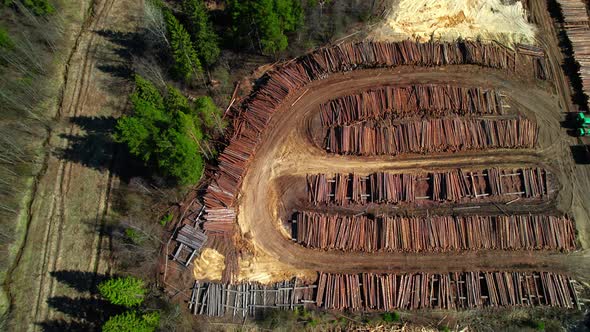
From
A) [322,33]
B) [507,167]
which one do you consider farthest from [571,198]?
[322,33]

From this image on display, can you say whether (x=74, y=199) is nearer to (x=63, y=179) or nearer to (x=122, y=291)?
(x=63, y=179)

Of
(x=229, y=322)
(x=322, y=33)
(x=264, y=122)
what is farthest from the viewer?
(x=322, y=33)

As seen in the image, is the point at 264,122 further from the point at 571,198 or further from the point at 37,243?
the point at 571,198

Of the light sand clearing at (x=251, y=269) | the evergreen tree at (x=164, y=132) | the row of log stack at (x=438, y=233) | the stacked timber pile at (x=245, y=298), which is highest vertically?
the evergreen tree at (x=164, y=132)

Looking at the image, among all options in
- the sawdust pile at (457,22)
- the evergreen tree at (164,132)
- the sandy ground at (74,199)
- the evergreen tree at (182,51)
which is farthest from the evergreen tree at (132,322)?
the sawdust pile at (457,22)

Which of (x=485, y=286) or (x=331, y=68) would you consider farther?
(x=331, y=68)

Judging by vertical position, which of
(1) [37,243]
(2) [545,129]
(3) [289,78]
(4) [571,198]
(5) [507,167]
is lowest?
(1) [37,243]

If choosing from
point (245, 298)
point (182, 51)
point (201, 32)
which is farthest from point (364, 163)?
point (182, 51)

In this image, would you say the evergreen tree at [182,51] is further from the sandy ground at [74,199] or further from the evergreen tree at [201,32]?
the sandy ground at [74,199]
